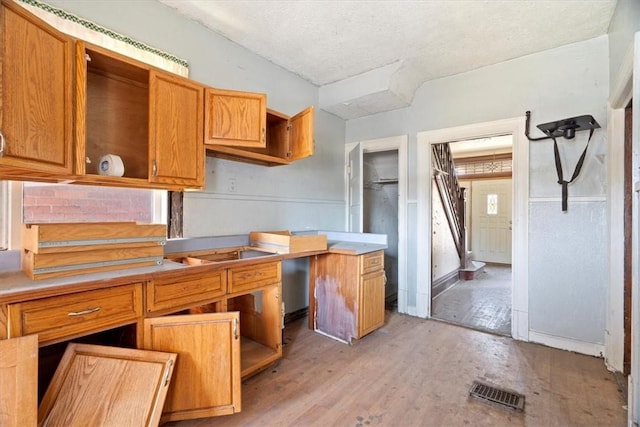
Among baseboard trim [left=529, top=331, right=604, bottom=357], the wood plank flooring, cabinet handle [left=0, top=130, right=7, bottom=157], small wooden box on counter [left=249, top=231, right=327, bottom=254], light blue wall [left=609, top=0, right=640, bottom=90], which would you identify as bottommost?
the wood plank flooring

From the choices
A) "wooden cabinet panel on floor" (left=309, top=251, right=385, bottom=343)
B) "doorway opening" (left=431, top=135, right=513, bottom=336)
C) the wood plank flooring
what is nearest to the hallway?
"doorway opening" (left=431, top=135, right=513, bottom=336)

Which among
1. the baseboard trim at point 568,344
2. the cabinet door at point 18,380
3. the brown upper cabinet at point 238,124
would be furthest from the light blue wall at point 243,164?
the baseboard trim at point 568,344

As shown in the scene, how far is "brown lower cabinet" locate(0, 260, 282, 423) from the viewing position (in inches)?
50.1

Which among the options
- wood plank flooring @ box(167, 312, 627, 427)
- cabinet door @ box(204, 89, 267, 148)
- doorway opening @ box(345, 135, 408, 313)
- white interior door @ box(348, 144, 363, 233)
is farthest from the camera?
white interior door @ box(348, 144, 363, 233)

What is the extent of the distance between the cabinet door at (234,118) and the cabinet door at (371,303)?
1537 millimetres

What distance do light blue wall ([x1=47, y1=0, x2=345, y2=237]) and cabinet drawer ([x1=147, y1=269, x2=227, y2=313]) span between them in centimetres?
62

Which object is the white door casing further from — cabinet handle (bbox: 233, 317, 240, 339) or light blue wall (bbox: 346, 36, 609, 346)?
cabinet handle (bbox: 233, 317, 240, 339)

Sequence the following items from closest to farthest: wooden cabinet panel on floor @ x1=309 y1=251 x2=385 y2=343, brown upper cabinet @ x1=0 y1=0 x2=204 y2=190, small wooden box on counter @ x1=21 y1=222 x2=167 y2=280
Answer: brown upper cabinet @ x1=0 y1=0 x2=204 y2=190 < small wooden box on counter @ x1=21 y1=222 x2=167 y2=280 < wooden cabinet panel on floor @ x1=309 y1=251 x2=385 y2=343

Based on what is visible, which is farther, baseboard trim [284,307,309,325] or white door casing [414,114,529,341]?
baseboard trim [284,307,309,325]

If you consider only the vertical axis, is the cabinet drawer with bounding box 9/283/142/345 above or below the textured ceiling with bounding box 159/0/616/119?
below

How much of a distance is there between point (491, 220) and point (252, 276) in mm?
6628

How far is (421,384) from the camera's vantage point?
6.69 ft

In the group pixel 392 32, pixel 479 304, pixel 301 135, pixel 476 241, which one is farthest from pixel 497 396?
pixel 476 241

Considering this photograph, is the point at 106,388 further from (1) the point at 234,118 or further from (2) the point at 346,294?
(2) the point at 346,294
